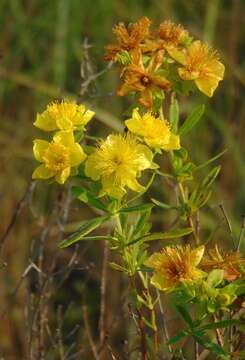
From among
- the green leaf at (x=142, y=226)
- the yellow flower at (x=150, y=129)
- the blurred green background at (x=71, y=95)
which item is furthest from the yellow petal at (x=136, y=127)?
the blurred green background at (x=71, y=95)

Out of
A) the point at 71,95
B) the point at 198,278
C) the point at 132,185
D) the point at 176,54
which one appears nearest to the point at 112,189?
the point at 132,185

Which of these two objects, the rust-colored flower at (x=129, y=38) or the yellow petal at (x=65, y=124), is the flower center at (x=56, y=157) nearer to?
the yellow petal at (x=65, y=124)

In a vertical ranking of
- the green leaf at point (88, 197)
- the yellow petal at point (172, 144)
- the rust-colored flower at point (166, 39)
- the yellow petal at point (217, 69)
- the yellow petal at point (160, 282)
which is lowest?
the yellow petal at point (160, 282)

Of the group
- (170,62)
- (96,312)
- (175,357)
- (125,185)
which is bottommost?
(96,312)

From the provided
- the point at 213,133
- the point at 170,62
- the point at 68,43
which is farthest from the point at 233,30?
the point at 170,62

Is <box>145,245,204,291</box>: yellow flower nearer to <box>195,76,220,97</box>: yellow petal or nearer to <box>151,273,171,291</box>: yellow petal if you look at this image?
<box>151,273,171,291</box>: yellow petal

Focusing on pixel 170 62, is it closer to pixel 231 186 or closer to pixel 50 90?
pixel 50 90
